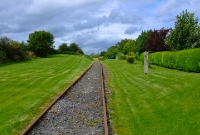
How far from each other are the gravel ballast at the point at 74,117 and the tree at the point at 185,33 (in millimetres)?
20989

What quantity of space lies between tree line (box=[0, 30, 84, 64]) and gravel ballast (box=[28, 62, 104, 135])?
79.6 ft

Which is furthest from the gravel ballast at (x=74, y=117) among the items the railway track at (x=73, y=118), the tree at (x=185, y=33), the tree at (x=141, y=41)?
the tree at (x=141, y=41)

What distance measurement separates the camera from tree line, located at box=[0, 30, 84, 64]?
1315 inches

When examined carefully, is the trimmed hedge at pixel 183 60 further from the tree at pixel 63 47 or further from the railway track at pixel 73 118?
the tree at pixel 63 47

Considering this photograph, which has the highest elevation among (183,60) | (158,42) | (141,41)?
(141,41)

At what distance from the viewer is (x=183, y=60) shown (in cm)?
2048

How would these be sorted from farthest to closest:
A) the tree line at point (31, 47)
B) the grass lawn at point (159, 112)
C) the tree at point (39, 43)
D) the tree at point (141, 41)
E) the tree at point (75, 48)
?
the tree at point (75, 48) → the tree at point (39, 43) → the tree at point (141, 41) → the tree line at point (31, 47) → the grass lawn at point (159, 112)

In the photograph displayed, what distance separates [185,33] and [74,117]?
967 inches

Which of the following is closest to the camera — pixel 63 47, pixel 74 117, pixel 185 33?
pixel 74 117

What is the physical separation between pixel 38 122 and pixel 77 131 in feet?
4.84

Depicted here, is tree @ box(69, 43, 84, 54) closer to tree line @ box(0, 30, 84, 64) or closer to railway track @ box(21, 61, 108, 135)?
tree line @ box(0, 30, 84, 64)

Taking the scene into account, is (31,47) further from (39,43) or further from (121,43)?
(121,43)

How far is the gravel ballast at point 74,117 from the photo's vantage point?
622 cm

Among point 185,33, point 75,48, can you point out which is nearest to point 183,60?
point 185,33
